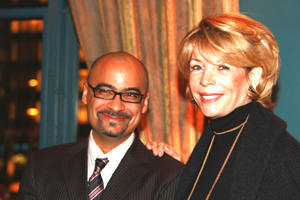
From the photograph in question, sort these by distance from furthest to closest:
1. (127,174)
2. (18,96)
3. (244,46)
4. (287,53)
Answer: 1. (18,96)
2. (287,53)
3. (127,174)
4. (244,46)

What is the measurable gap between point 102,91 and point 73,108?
119 cm

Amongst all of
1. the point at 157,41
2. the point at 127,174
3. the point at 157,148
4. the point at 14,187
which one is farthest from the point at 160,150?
the point at 14,187

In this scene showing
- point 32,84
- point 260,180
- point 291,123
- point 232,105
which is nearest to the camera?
point 260,180

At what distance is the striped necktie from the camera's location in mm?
1773

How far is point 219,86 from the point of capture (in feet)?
4.72

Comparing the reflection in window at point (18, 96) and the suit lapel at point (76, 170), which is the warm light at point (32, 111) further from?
the suit lapel at point (76, 170)

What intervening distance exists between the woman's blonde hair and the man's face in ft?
1.93

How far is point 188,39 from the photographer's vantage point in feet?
5.25

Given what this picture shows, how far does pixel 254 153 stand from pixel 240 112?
0.83ft

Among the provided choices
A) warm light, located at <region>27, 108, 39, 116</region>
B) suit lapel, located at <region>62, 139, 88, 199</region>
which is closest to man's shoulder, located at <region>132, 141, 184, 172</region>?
suit lapel, located at <region>62, 139, 88, 199</region>

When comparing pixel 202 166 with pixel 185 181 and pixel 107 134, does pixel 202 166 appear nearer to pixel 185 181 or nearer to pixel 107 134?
pixel 185 181

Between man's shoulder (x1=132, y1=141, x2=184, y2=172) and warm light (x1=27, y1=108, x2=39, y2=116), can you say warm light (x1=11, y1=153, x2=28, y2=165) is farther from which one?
man's shoulder (x1=132, y1=141, x2=184, y2=172)

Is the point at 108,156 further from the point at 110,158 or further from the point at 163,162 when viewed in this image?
the point at 163,162

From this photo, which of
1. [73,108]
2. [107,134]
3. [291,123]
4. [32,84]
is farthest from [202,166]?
[32,84]
